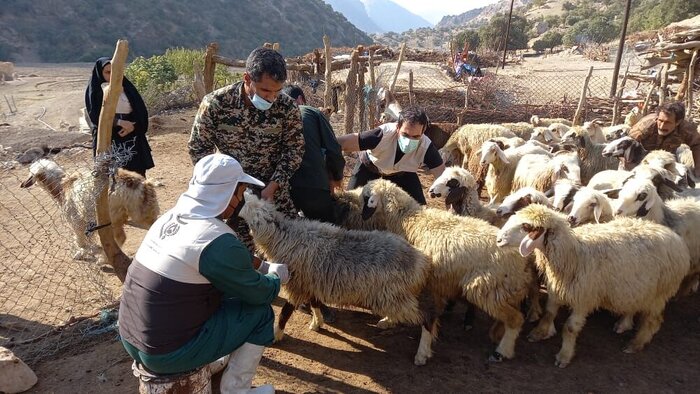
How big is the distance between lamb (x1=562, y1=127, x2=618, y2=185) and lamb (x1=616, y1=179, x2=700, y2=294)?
7.94 feet

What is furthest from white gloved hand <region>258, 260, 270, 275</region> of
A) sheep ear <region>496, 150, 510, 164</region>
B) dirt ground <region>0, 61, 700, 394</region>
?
sheep ear <region>496, 150, 510, 164</region>

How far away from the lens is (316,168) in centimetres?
420

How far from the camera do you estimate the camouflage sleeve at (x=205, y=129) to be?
11.3 feet

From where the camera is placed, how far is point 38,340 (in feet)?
12.5

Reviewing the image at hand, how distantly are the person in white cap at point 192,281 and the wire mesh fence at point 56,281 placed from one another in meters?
1.53

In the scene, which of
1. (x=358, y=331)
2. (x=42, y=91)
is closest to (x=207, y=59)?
(x=358, y=331)

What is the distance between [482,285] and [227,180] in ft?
7.26

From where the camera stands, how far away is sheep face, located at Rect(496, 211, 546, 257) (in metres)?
3.60

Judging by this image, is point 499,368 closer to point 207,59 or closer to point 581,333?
point 581,333

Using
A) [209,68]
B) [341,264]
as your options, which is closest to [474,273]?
[341,264]

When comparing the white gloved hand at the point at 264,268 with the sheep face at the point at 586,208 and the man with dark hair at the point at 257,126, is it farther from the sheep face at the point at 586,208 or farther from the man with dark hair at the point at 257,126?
the sheep face at the point at 586,208

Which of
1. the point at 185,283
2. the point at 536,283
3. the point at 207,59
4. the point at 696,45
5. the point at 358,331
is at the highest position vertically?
the point at 696,45

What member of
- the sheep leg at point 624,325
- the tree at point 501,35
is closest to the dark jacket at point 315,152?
the sheep leg at point 624,325

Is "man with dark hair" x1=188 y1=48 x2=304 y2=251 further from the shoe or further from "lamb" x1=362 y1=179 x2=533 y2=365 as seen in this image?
"lamb" x1=362 y1=179 x2=533 y2=365
